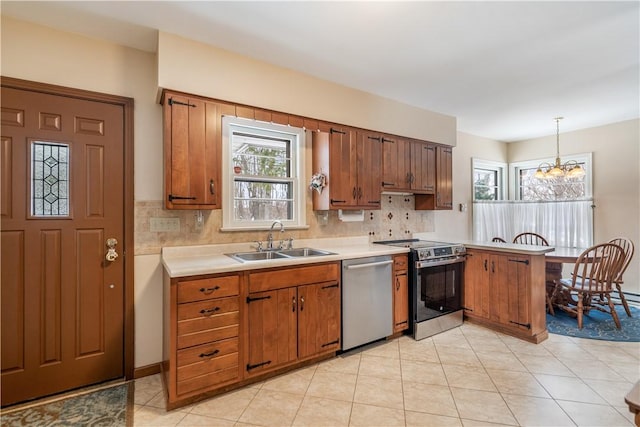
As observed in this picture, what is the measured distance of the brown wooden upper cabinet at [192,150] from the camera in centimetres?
236

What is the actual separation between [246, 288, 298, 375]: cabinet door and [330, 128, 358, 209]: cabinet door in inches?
45.9

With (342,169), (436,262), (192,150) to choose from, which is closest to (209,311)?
(192,150)

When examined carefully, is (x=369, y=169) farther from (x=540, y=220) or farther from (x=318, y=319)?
(x=540, y=220)

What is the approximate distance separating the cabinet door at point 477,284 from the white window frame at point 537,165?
299 cm

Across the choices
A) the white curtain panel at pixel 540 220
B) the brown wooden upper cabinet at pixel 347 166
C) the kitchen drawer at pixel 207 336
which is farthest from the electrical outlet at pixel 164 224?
the white curtain panel at pixel 540 220

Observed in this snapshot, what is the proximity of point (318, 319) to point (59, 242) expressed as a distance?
6.71 feet

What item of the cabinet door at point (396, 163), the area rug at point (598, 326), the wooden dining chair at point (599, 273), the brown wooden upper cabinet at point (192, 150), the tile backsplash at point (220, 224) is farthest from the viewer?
the cabinet door at point (396, 163)

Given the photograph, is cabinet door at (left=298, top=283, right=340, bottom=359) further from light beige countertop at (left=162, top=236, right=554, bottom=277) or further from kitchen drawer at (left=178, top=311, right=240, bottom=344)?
kitchen drawer at (left=178, top=311, right=240, bottom=344)

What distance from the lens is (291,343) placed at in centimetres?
246

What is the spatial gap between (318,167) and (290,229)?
28.2 inches

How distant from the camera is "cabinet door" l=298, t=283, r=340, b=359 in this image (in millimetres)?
2523

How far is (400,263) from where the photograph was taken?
3172 millimetres

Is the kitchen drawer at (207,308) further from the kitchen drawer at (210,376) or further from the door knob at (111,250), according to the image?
the door knob at (111,250)

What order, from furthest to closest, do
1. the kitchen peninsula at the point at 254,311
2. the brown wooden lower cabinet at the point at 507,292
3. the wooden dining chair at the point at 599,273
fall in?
the wooden dining chair at the point at 599,273, the brown wooden lower cabinet at the point at 507,292, the kitchen peninsula at the point at 254,311
